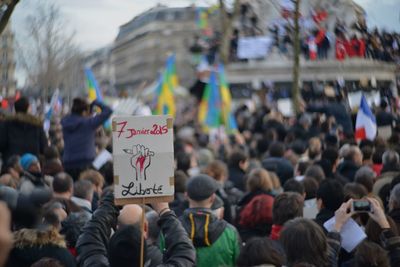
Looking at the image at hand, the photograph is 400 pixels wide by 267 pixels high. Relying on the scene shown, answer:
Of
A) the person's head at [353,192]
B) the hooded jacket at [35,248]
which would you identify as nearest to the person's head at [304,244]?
the hooded jacket at [35,248]

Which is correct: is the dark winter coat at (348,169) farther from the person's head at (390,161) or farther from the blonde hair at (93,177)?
the blonde hair at (93,177)

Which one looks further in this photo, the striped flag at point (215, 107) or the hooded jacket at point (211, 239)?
the striped flag at point (215, 107)

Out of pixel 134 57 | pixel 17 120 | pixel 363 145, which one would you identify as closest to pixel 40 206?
pixel 17 120

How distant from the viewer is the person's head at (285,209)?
663cm

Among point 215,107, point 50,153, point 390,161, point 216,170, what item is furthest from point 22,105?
point 215,107

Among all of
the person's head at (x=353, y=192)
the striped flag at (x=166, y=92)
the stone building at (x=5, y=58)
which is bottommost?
the person's head at (x=353, y=192)

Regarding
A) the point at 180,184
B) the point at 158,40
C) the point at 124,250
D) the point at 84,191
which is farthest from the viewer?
the point at 158,40

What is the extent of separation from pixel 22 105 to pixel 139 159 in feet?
18.8

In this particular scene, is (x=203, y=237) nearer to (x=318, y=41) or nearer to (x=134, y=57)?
(x=318, y=41)

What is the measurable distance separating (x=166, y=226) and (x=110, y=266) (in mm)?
363

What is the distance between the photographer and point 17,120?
10.7 meters

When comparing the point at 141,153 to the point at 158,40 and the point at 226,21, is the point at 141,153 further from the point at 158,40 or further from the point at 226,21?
the point at 158,40

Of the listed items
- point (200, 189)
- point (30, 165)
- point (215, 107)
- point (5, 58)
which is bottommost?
point (200, 189)

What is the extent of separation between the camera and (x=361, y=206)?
20.4ft
